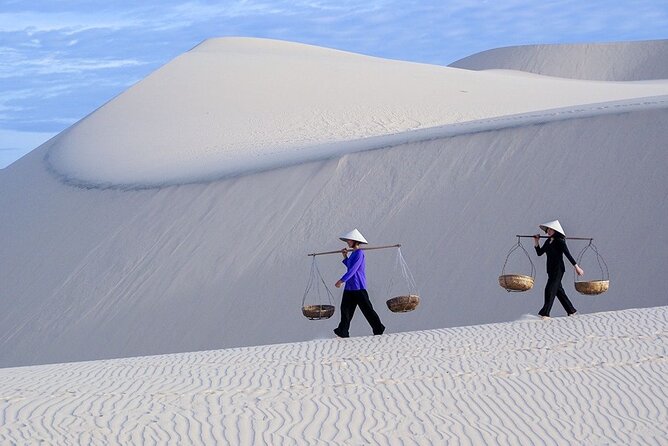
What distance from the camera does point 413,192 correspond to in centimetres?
2677

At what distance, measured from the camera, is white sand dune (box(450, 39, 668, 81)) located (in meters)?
83.1

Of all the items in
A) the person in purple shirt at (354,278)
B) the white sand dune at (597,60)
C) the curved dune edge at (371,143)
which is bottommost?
the white sand dune at (597,60)

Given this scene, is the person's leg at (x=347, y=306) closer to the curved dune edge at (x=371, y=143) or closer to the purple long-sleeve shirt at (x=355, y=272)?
the purple long-sleeve shirt at (x=355, y=272)

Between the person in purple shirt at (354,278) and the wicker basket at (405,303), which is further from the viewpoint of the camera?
the wicker basket at (405,303)

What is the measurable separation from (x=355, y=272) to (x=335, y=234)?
1104cm

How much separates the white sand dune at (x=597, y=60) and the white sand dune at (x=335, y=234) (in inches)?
2189

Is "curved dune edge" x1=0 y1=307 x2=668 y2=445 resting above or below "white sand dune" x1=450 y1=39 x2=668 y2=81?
above

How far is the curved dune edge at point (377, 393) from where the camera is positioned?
10.4m

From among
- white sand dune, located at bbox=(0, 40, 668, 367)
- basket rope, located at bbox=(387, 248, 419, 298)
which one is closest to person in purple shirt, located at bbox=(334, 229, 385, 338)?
white sand dune, located at bbox=(0, 40, 668, 367)

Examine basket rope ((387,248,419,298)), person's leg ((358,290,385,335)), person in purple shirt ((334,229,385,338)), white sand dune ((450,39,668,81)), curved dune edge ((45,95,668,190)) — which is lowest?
white sand dune ((450,39,668,81))

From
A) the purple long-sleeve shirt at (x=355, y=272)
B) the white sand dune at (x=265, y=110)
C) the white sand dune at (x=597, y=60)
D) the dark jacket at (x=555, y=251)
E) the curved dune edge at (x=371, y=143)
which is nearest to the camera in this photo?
the purple long-sleeve shirt at (x=355, y=272)

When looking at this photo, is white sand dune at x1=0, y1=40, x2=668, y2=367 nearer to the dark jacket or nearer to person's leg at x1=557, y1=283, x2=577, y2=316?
person's leg at x1=557, y1=283, x2=577, y2=316

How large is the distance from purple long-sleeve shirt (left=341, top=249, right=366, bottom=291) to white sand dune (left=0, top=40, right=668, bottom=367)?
23.5 feet

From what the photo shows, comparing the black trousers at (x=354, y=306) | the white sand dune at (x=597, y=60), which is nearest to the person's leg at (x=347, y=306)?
the black trousers at (x=354, y=306)
